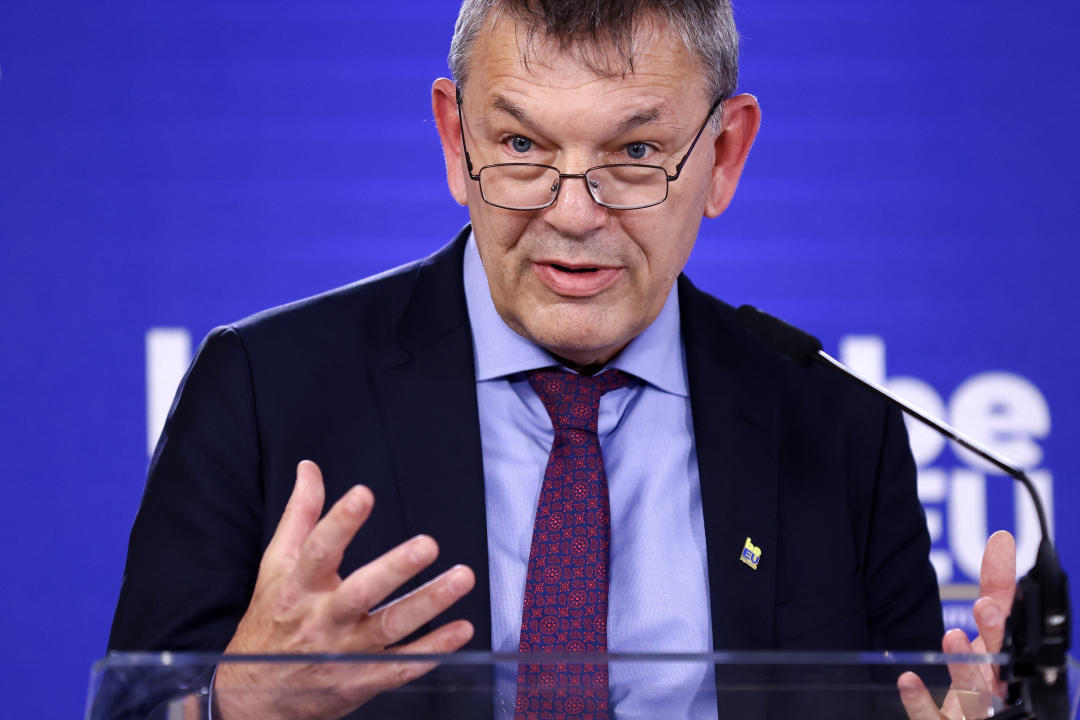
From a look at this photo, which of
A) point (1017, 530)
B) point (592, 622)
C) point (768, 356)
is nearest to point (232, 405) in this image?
point (592, 622)

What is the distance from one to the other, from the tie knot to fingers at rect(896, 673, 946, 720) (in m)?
0.66

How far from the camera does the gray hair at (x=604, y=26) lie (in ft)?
4.42

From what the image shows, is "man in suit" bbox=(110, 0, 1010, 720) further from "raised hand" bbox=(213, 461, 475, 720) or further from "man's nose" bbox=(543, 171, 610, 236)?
"raised hand" bbox=(213, 461, 475, 720)

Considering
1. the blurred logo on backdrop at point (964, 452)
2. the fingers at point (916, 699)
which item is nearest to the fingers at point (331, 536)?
the fingers at point (916, 699)

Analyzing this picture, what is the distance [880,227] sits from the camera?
236 cm

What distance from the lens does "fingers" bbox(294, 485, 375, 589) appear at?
903 millimetres

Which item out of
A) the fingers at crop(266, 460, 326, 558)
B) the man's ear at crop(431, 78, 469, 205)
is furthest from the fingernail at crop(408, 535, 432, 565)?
the man's ear at crop(431, 78, 469, 205)

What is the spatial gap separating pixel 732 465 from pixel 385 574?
28.4 inches

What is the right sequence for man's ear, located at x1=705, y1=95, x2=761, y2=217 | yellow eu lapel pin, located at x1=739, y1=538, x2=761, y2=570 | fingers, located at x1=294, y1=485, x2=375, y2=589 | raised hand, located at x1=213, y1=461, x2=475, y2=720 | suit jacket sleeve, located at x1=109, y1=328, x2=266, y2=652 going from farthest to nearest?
man's ear, located at x1=705, y1=95, x2=761, y2=217 → yellow eu lapel pin, located at x1=739, y1=538, x2=761, y2=570 → suit jacket sleeve, located at x1=109, y1=328, x2=266, y2=652 → fingers, located at x1=294, y1=485, x2=375, y2=589 → raised hand, located at x1=213, y1=461, x2=475, y2=720

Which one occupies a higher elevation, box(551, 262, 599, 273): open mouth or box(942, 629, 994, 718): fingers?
box(551, 262, 599, 273): open mouth

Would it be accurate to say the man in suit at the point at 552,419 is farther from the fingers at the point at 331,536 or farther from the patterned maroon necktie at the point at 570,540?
the fingers at the point at 331,536

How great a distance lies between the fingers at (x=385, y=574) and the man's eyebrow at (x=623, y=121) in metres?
0.62

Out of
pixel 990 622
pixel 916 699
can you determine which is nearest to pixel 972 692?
pixel 916 699

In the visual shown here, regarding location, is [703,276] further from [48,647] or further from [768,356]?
[48,647]
